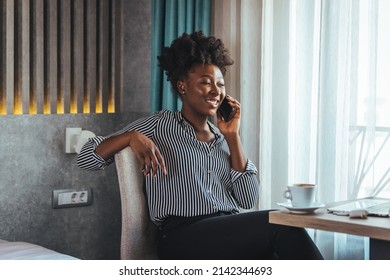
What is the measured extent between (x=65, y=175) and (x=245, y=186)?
88cm

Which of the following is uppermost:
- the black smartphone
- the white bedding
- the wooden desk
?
the black smartphone

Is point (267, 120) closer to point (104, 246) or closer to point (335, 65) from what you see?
point (335, 65)

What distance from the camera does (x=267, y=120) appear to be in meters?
2.88

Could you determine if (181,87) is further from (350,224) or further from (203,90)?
(350,224)

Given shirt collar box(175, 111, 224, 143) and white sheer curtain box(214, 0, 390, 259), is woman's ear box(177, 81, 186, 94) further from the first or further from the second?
white sheer curtain box(214, 0, 390, 259)

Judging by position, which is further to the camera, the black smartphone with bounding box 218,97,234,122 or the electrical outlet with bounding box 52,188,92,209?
the electrical outlet with bounding box 52,188,92,209

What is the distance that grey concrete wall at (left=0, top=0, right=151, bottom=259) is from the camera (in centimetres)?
282

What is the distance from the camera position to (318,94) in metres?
2.72

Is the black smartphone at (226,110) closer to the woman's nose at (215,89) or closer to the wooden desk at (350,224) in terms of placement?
the woman's nose at (215,89)

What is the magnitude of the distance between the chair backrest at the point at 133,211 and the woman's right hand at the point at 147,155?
0.10 m

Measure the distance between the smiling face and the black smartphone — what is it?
80 mm

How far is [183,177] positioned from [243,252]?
0.34m

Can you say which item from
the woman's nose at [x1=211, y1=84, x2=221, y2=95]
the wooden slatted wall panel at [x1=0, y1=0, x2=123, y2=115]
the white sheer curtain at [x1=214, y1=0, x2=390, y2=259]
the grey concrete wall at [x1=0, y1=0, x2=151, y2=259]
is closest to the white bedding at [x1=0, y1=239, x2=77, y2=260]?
the grey concrete wall at [x1=0, y1=0, x2=151, y2=259]

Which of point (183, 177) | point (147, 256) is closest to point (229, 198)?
point (183, 177)
